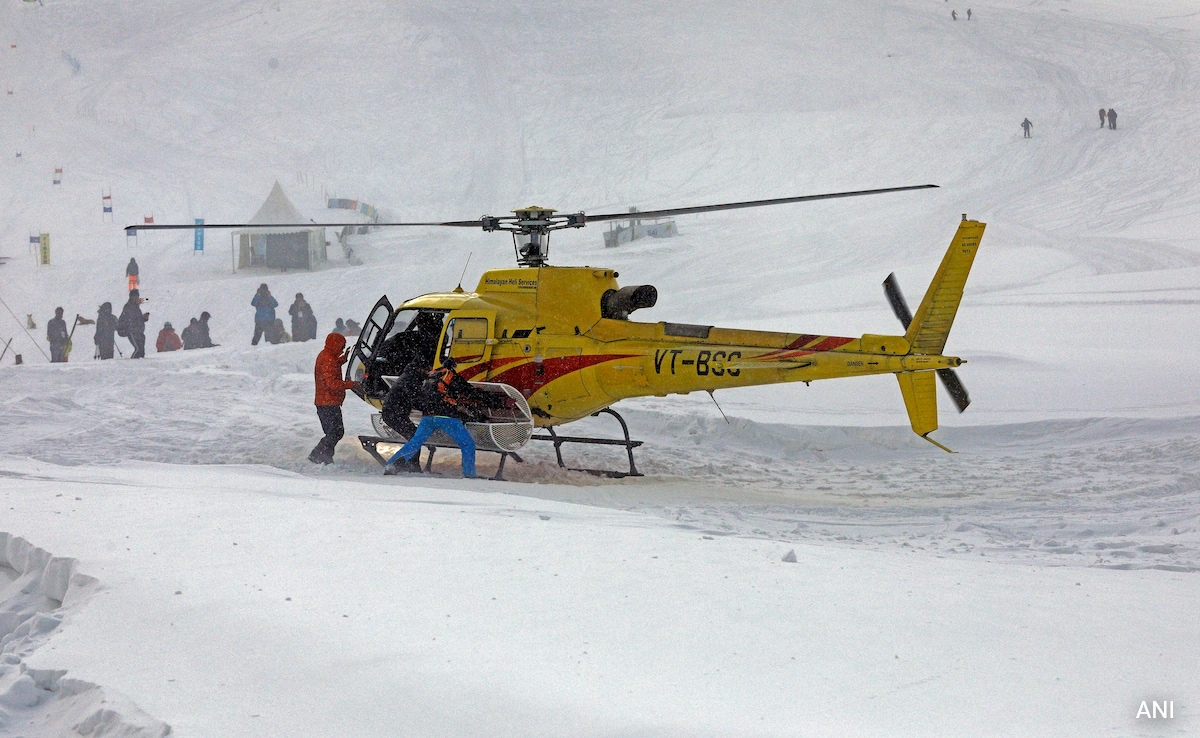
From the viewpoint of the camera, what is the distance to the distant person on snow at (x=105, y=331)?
1681 cm

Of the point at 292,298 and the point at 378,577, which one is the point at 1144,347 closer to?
the point at 378,577

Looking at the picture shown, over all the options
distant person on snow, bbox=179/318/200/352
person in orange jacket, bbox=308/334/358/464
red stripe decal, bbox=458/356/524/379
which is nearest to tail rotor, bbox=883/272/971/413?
red stripe decal, bbox=458/356/524/379

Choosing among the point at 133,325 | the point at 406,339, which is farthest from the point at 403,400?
the point at 133,325

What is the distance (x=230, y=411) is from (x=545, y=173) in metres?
21.0

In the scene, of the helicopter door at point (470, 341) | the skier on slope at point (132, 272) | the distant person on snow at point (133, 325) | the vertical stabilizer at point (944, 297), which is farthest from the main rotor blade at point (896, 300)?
the skier on slope at point (132, 272)

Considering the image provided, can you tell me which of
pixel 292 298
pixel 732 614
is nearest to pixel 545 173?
pixel 292 298

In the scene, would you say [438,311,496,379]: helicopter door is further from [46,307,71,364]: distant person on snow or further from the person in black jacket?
[46,307,71,364]: distant person on snow

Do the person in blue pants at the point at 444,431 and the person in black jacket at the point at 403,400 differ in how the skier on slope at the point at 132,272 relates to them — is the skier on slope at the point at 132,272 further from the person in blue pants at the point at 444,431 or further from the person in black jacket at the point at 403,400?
the person in blue pants at the point at 444,431

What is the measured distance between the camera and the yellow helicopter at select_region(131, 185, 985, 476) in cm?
776

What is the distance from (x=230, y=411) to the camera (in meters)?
11.8

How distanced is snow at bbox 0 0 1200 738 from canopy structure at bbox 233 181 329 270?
60 centimetres

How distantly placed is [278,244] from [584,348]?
19.8 m

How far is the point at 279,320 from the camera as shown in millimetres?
19344

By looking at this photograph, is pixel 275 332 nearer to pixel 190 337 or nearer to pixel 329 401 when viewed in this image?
pixel 190 337
